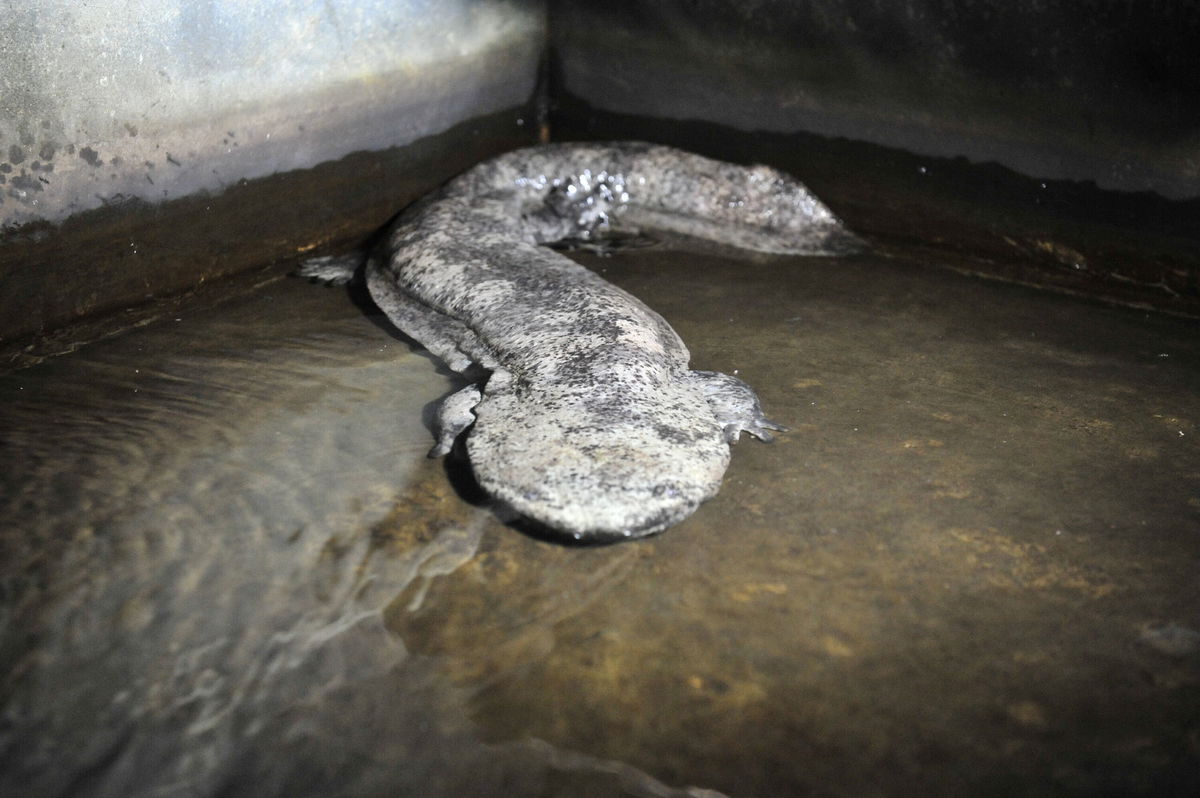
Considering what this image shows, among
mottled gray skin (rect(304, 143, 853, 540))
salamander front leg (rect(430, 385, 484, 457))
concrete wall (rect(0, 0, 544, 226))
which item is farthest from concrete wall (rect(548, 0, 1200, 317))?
salamander front leg (rect(430, 385, 484, 457))

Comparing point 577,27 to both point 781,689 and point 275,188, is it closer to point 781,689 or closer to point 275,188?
point 275,188

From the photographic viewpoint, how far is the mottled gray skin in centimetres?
361

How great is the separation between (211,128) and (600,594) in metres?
3.50

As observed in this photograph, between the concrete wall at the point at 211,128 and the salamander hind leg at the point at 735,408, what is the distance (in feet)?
9.28

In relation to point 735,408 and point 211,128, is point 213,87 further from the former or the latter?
point 735,408

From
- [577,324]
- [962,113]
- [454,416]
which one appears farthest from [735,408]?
[962,113]

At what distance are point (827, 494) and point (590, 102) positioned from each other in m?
4.40

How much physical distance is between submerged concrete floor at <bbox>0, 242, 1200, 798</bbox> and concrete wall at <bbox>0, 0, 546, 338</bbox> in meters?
0.56

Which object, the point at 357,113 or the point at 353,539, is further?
the point at 357,113

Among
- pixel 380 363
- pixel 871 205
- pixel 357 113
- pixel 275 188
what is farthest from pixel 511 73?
pixel 380 363

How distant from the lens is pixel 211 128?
528 centimetres

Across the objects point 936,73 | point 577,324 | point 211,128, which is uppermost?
point 936,73

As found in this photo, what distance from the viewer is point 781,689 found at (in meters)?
2.97

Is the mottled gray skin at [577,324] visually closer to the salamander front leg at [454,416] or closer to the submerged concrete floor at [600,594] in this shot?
the salamander front leg at [454,416]
